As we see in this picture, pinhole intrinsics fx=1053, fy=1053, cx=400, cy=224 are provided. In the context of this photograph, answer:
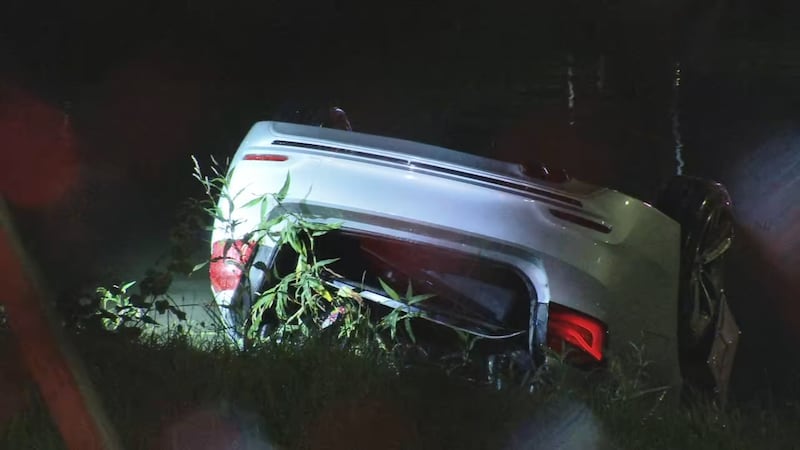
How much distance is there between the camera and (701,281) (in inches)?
198

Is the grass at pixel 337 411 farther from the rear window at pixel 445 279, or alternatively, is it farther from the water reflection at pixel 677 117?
the water reflection at pixel 677 117

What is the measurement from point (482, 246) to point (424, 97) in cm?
827

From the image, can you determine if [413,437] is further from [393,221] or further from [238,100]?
[238,100]

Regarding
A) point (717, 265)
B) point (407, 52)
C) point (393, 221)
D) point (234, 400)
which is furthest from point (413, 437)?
point (407, 52)

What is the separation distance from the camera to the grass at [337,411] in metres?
3.39

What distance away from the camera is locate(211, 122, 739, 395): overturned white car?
14.4 ft

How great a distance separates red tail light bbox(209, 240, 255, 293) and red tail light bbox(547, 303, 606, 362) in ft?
4.26

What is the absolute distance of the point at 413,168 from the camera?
460 cm

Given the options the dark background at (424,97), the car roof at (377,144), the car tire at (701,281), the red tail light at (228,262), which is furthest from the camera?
the dark background at (424,97)

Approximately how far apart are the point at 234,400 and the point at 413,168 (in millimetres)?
1492

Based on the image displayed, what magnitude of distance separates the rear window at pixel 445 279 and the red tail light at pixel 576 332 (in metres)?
0.25

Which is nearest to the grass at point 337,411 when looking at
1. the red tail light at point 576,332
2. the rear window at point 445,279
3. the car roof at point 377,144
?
the red tail light at point 576,332

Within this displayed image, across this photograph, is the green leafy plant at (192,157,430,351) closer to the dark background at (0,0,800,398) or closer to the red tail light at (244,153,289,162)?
the red tail light at (244,153,289,162)

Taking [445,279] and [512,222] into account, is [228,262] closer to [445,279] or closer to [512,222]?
[445,279]
